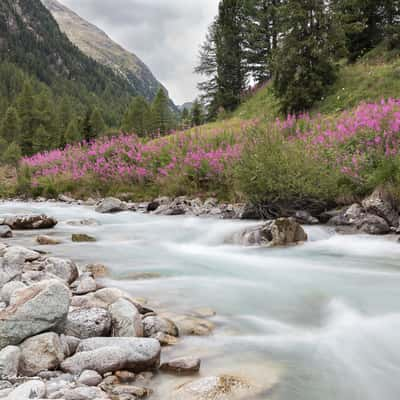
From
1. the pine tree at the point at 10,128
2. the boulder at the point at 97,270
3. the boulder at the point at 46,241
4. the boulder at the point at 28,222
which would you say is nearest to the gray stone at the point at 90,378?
the boulder at the point at 97,270

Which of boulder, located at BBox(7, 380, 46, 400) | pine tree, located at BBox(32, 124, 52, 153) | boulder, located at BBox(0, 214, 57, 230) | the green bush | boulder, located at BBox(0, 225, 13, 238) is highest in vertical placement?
pine tree, located at BBox(32, 124, 52, 153)

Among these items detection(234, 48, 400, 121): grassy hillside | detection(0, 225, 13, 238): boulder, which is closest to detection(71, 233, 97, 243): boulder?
detection(0, 225, 13, 238): boulder

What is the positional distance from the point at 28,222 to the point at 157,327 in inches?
232

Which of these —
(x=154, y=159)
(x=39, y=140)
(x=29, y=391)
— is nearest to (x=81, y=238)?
(x=29, y=391)

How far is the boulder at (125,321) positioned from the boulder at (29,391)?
2.60ft

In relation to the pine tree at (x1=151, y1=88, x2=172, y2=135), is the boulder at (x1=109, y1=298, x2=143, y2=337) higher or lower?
lower

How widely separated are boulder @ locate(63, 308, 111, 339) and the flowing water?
49cm

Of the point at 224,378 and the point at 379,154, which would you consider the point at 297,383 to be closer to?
the point at 224,378

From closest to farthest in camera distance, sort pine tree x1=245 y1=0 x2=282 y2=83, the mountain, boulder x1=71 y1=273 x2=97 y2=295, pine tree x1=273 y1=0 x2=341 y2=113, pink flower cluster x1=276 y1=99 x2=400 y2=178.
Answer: boulder x1=71 y1=273 x2=97 y2=295, pink flower cluster x1=276 y1=99 x2=400 y2=178, pine tree x1=273 y1=0 x2=341 y2=113, pine tree x1=245 y1=0 x2=282 y2=83, the mountain

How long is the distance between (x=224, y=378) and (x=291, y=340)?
0.80 metres

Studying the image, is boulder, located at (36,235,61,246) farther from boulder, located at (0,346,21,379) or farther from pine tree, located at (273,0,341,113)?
pine tree, located at (273,0,341,113)

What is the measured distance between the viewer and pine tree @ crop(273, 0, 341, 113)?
17.2m

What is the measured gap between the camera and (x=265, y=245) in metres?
5.73

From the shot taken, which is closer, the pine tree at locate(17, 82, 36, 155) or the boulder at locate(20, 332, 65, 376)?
the boulder at locate(20, 332, 65, 376)
